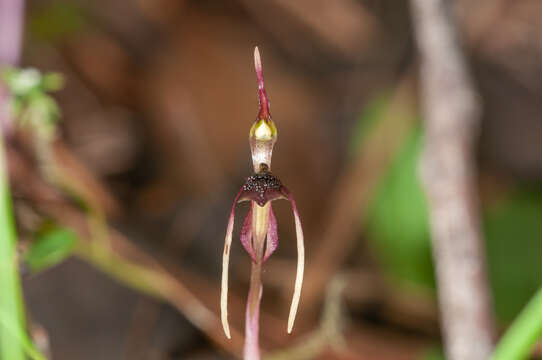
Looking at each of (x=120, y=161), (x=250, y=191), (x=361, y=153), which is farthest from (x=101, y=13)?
(x=250, y=191)

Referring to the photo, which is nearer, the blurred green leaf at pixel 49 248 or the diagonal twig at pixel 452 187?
the blurred green leaf at pixel 49 248

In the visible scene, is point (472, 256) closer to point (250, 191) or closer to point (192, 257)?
point (250, 191)

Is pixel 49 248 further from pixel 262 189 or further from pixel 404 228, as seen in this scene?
pixel 404 228

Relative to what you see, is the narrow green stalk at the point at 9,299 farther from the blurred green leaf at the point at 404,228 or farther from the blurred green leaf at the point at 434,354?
the blurred green leaf at the point at 404,228

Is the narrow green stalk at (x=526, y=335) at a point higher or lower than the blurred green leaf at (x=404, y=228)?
lower

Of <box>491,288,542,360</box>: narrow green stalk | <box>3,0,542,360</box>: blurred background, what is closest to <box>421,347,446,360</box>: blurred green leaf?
<box>3,0,542,360</box>: blurred background

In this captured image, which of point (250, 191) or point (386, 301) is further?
point (386, 301)

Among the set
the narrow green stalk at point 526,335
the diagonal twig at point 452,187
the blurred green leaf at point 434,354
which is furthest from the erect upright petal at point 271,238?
the blurred green leaf at point 434,354
